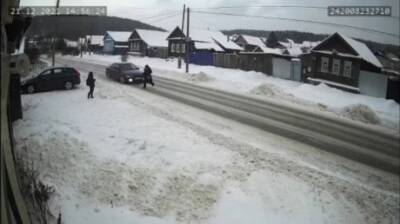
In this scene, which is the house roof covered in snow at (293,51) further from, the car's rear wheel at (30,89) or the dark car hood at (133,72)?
the car's rear wheel at (30,89)

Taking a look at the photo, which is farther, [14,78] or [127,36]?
[127,36]

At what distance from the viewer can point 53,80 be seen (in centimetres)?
584

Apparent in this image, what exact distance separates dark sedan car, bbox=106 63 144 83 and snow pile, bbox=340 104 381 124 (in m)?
4.33

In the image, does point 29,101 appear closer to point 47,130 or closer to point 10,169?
point 47,130

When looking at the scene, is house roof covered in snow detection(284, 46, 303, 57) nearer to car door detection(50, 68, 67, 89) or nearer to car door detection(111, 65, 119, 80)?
car door detection(111, 65, 119, 80)

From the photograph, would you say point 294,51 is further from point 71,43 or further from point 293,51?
point 71,43

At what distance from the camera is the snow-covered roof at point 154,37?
602 cm

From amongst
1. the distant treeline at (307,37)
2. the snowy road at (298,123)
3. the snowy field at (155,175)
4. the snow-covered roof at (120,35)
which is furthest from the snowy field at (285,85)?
the distant treeline at (307,37)

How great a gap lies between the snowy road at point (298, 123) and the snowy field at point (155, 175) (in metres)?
0.55

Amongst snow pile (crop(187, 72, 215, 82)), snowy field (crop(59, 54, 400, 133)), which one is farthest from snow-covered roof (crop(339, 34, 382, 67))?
snow pile (crop(187, 72, 215, 82))

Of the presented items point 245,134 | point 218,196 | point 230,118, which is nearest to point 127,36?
point 218,196

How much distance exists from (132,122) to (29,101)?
200 cm

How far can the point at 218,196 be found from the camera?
572cm

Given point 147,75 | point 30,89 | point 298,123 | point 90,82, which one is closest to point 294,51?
point 298,123
